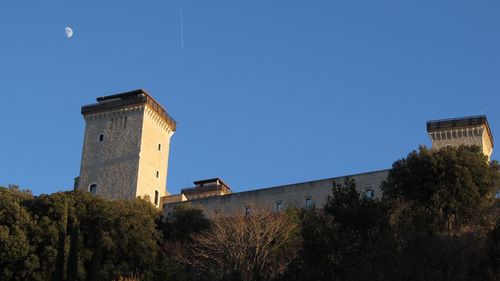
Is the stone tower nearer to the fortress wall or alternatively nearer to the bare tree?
the fortress wall

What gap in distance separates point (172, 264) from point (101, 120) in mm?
22143

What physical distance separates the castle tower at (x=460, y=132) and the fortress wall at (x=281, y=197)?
6.51 metres

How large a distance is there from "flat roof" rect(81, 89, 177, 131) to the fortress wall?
8.92 m

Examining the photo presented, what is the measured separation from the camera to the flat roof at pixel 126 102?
5322cm

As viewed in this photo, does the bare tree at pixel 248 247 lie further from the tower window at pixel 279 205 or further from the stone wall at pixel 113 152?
the stone wall at pixel 113 152

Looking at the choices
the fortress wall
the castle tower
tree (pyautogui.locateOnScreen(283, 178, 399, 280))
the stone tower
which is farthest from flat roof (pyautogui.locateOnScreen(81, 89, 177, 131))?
tree (pyautogui.locateOnScreen(283, 178, 399, 280))

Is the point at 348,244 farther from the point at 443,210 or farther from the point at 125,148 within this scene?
the point at 125,148

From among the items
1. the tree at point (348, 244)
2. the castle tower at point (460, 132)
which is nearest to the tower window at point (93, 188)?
the castle tower at point (460, 132)

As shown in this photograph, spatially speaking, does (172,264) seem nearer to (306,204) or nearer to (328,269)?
(328,269)

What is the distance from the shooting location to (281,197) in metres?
45.0

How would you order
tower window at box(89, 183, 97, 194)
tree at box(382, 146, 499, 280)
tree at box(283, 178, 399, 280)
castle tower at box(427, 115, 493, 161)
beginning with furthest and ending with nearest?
1. tower window at box(89, 183, 97, 194)
2. castle tower at box(427, 115, 493, 161)
3. tree at box(382, 146, 499, 280)
4. tree at box(283, 178, 399, 280)

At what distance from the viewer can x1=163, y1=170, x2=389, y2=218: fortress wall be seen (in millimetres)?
42969

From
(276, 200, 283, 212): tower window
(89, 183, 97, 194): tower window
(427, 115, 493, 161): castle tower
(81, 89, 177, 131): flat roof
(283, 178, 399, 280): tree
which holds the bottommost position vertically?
(283, 178, 399, 280): tree

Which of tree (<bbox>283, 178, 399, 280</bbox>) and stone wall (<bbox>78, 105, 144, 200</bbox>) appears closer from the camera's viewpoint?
tree (<bbox>283, 178, 399, 280</bbox>)
